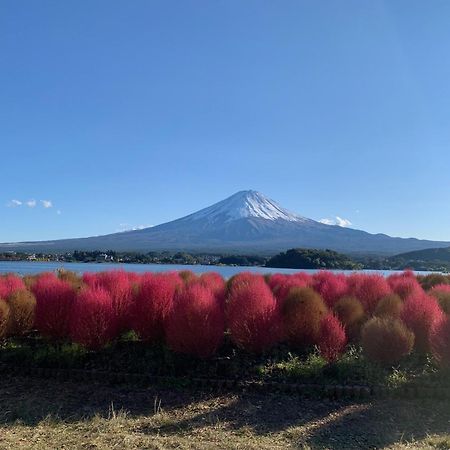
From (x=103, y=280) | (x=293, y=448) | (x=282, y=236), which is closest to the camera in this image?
(x=293, y=448)

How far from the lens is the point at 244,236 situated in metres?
126

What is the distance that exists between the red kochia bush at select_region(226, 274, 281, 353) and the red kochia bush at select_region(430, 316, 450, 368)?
117 inches

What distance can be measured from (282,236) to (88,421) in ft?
389

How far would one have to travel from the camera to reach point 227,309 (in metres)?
11.3

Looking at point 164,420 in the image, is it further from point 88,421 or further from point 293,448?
point 293,448

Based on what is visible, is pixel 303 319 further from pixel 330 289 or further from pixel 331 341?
pixel 330 289

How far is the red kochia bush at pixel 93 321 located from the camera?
10.9 meters

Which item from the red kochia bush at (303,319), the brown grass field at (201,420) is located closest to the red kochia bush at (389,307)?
the red kochia bush at (303,319)

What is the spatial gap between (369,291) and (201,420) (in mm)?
8085

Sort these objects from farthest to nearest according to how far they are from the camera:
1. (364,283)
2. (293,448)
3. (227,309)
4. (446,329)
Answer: (364,283), (227,309), (446,329), (293,448)

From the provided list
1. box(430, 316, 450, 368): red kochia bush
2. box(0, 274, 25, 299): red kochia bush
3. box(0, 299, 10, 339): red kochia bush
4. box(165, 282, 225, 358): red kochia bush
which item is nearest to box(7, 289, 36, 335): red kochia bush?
box(0, 299, 10, 339): red kochia bush

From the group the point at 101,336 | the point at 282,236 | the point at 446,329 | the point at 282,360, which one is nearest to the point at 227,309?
the point at 282,360

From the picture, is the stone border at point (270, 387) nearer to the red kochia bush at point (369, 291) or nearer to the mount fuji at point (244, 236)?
the red kochia bush at point (369, 291)

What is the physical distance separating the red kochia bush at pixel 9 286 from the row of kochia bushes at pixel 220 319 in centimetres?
6
